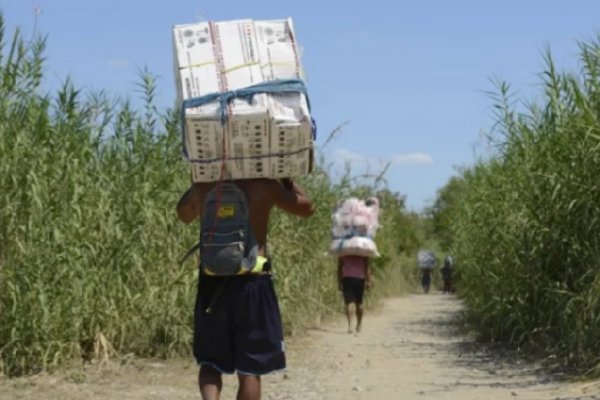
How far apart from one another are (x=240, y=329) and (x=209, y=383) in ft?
1.06

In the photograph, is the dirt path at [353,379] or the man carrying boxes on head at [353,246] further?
the man carrying boxes on head at [353,246]

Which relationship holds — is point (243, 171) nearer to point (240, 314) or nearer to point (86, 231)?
point (240, 314)

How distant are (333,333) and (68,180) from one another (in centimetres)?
673

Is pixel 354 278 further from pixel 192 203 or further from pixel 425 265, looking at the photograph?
pixel 425 265

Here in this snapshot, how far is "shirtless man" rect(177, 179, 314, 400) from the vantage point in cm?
548

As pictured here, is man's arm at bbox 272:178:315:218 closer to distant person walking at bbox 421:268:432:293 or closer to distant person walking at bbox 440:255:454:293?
distant person walking at bbox 440:255:454:293

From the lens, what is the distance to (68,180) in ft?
31.1

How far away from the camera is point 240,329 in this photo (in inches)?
216

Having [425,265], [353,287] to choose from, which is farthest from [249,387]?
[425,265]

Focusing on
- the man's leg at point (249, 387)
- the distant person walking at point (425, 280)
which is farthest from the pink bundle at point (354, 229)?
the distant person walking at point (425, 280)

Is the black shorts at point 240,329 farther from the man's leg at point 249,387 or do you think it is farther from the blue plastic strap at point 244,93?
the blue plastic strap at point 244,93

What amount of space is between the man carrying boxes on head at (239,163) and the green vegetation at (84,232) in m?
3.68

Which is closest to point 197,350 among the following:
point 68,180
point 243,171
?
point 243,171

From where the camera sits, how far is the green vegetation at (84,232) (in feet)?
29.1
